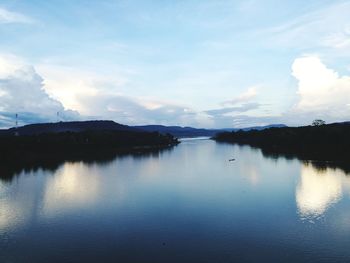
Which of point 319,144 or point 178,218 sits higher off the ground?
point 319,144

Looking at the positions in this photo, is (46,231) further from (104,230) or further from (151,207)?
(151,207)

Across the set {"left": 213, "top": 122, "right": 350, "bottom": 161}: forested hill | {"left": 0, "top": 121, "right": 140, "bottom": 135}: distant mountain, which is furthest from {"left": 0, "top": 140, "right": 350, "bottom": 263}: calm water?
{"left": 0, "top": 121, "right": 140, "bottom": 135}: distant mountain

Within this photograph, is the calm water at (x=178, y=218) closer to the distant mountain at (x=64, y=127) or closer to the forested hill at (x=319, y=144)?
the forested hill at (x=319, y=144)

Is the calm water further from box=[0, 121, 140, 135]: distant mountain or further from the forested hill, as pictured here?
box=[0, 121, 140, 135]: distant mountain

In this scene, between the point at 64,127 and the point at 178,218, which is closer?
the point at 178,218

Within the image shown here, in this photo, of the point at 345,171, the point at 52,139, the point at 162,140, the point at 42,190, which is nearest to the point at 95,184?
the point at 42,190

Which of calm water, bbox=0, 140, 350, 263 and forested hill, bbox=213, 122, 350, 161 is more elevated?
forested hill, bbox=213, 122, 350, 161

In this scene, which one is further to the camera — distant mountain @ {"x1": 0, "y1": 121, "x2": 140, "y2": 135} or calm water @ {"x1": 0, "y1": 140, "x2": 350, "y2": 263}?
distant mountain @ {"x1": 0, "y1": 121, "x2": 140, "y2": 135}

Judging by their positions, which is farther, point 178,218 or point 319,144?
point 319,144
